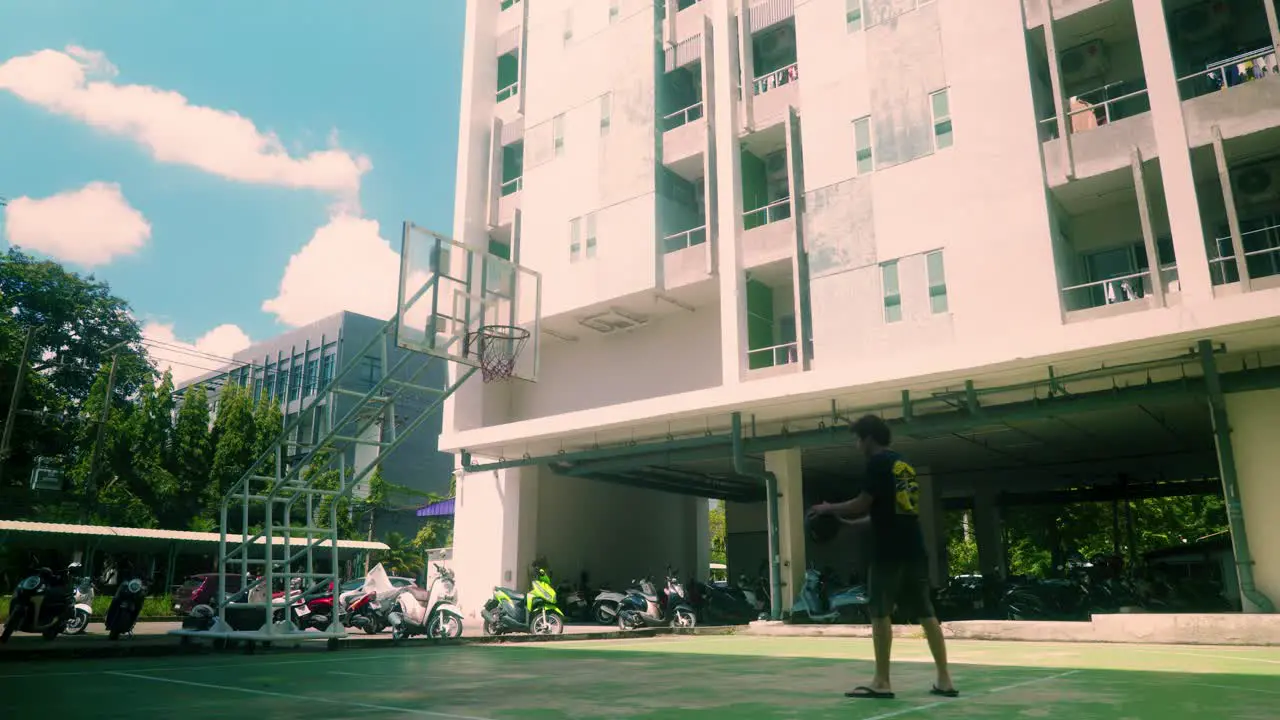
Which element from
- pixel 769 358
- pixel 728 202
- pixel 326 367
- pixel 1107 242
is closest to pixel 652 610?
pixel 769 358

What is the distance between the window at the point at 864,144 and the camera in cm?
1677

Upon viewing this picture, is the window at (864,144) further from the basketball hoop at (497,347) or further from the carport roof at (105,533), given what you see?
the carport roof at (105,533)

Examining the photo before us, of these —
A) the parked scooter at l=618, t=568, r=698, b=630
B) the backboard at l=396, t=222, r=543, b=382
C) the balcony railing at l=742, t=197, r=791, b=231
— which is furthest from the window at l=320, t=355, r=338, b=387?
the backboard at l=396, t=222, r=543, b=382

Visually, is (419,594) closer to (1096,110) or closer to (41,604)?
(41,604)

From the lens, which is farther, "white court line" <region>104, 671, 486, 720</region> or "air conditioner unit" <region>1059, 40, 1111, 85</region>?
"air conditioner unit" <region>1059, 40, 1111, 85</region>

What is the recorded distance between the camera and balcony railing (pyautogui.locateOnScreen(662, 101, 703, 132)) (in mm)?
20766

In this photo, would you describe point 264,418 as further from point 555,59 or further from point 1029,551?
point 1029,551

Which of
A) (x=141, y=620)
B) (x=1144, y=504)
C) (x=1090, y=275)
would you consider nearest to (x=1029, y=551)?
(x=1144, y=504)

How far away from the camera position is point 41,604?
11.9 meters

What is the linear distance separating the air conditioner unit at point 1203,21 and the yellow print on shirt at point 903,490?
49.7 feet

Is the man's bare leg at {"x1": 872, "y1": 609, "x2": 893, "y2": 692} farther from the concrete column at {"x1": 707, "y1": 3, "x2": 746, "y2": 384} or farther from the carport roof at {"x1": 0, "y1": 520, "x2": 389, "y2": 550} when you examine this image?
the carport roof at {"x1": 0, "y1": 520, "x2": 389, "y2": 550}

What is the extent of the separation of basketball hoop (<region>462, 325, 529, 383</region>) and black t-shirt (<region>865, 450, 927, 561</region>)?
875cm

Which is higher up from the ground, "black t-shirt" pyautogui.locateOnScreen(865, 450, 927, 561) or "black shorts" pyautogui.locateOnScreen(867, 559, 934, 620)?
"black t-shirt" pyautogui.locateOnScreen(865, 450, 927, 561)

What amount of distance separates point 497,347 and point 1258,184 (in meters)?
13.5
